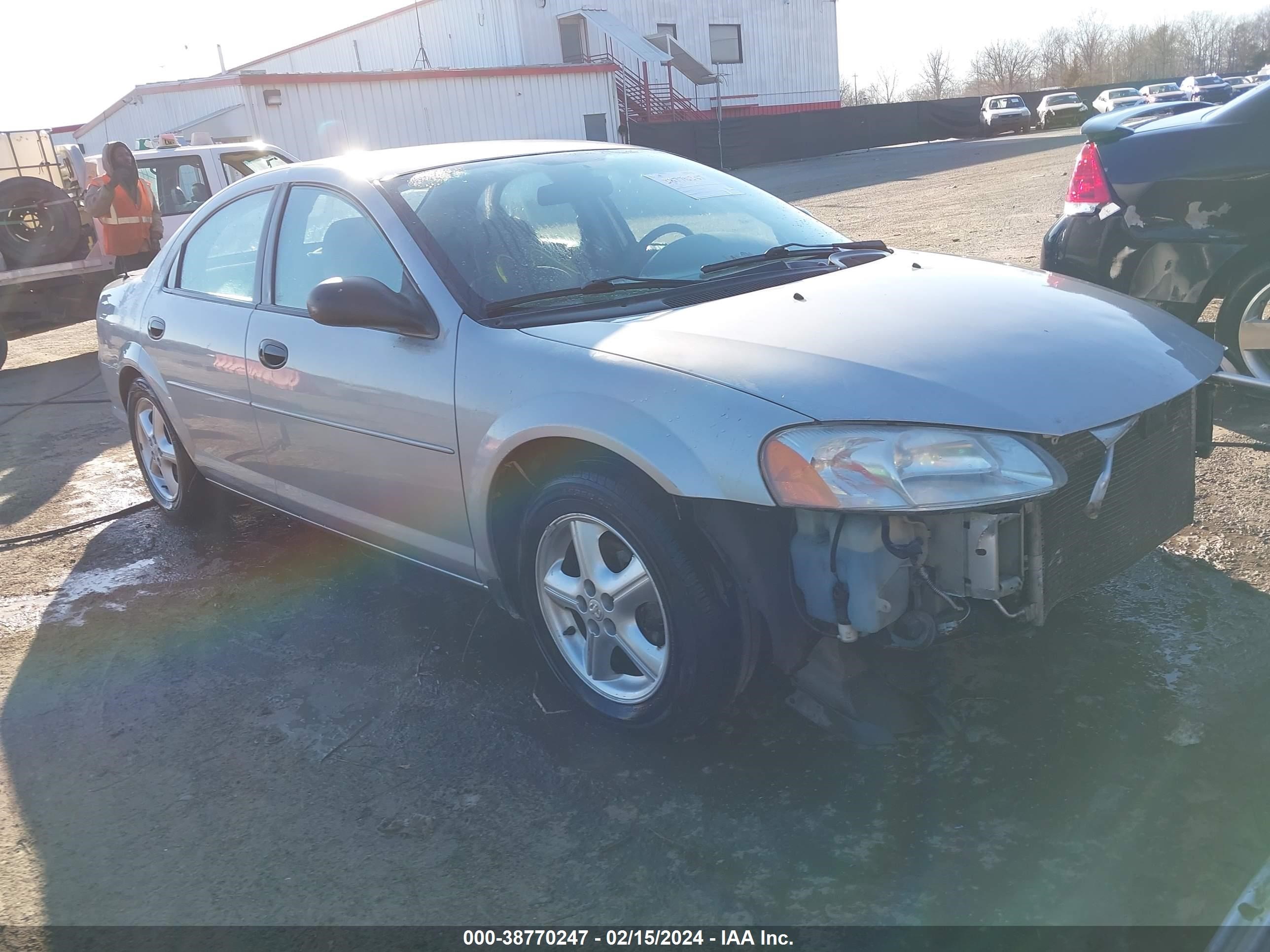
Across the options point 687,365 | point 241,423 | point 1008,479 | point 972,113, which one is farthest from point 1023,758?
point 972,113

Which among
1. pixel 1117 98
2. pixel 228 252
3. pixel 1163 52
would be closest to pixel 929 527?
pixel 228 252

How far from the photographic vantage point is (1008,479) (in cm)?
239

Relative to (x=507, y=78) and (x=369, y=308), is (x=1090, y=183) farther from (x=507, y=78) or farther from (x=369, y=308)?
(x=507, y=78)

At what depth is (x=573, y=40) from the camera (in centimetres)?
3725

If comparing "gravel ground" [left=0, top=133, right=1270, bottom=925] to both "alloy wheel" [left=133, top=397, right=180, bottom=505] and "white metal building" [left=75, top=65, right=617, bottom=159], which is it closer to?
"alloy wheel" [left=133, top=397, right=180, bottom=505]

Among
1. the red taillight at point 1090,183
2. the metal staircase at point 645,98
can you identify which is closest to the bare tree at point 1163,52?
the metal staircase at point 645,98

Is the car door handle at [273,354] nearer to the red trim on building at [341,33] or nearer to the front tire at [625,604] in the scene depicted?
the front tire at [625,604]

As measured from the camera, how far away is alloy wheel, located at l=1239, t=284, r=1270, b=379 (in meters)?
4.73

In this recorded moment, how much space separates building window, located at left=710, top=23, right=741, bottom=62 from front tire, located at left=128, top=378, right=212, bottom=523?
126ft

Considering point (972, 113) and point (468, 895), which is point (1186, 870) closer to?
point (468, 895)

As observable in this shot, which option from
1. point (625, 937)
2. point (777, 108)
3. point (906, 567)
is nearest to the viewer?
point (625, 937)

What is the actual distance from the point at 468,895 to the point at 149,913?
2.47ft

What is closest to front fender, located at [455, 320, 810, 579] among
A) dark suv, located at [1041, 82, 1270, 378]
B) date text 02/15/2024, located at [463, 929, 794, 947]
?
date text 02/15/2024, located at [463, 929, 794, 947]

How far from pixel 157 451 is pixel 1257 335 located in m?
5.03
